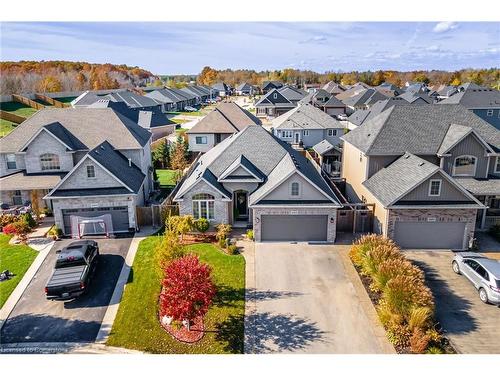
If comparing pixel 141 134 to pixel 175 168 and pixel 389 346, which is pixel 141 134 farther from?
pixel 389 346

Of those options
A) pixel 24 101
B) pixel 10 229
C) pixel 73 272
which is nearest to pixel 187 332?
pixel 73 272

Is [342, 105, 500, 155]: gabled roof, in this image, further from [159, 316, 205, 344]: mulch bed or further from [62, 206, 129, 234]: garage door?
[62, 206, 129, 234]: garage door

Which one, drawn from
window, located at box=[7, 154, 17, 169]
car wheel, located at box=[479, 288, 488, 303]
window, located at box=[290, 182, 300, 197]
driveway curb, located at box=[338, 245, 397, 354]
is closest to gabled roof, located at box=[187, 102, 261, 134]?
window, located at box=[7, 154, 17, 169]

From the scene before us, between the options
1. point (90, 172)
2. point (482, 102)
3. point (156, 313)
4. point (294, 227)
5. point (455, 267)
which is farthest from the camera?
point (482, 102)

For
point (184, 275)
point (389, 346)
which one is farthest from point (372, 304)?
point (184, 275)

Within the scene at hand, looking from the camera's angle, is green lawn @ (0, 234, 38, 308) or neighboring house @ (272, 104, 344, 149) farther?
neighboring house @ (272, 104, 344, 149)

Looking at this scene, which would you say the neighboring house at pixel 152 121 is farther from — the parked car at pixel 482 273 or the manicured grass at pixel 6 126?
the parked car at pixel 482 273

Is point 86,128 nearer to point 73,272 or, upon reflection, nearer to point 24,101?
point 73,272
